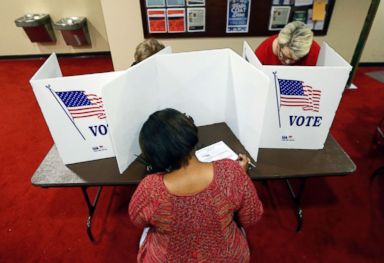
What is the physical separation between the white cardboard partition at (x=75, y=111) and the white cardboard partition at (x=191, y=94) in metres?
0.10

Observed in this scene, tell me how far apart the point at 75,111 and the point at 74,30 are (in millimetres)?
3217

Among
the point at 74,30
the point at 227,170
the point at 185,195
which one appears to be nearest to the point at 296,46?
the point at 227,170

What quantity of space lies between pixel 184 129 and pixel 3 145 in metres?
2.56

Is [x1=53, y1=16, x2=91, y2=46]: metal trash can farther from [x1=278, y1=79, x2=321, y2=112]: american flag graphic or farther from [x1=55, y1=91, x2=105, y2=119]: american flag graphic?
[x1=278, y1=79, x2=321, y2=112]: american flag graphic

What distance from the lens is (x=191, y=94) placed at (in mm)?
1516

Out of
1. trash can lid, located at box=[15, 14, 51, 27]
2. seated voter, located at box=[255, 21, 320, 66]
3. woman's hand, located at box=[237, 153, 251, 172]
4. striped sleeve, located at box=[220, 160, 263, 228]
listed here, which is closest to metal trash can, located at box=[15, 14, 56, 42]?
trash can lid, located at box=[15, 14, 51, 27]

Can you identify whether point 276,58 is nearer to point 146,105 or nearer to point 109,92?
point 146,105

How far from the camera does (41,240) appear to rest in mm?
1871

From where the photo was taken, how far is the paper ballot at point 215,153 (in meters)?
1.42

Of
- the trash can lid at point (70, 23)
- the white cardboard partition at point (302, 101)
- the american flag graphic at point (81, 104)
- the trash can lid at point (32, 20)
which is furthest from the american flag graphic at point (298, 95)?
the trash can lid at point (32, 20)

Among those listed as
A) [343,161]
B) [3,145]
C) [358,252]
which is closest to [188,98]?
[343,161]

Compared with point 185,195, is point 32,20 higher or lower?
lower

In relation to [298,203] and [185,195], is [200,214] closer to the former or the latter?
[185,195]

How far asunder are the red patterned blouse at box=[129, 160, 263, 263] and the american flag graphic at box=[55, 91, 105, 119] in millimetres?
483
